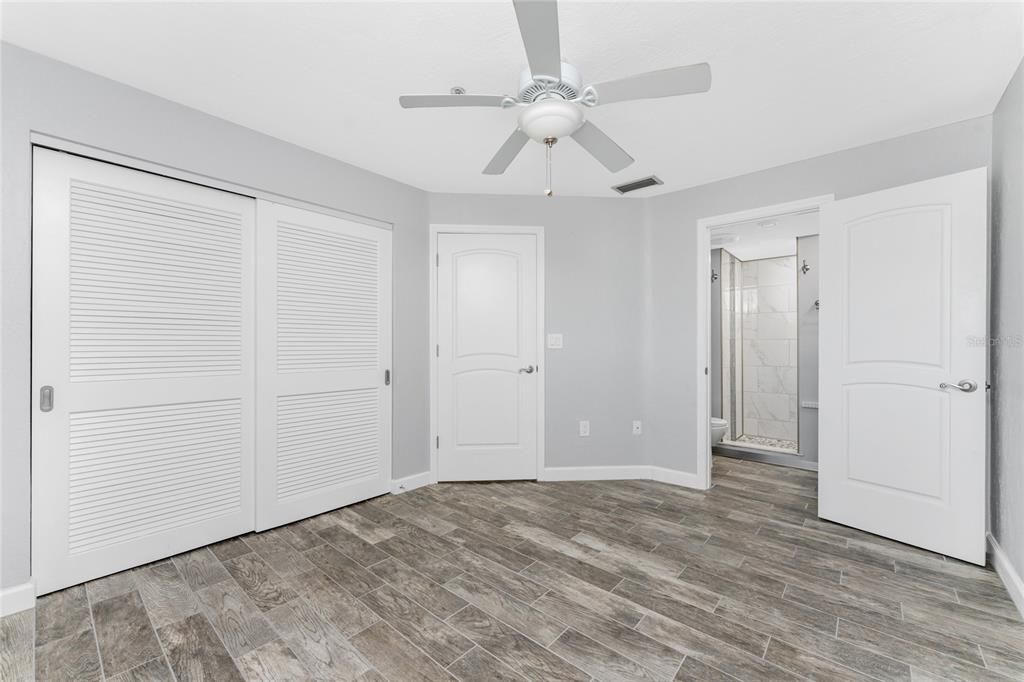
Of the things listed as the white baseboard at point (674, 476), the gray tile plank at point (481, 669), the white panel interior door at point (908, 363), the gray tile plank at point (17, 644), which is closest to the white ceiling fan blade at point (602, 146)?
the white panel interior door at point (908, 363)

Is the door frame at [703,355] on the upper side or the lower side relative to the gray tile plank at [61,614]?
upper

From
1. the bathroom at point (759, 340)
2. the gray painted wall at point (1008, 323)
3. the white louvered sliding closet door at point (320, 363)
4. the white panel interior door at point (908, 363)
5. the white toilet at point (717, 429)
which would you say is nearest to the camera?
the gray painted wall at point (1008, 323)

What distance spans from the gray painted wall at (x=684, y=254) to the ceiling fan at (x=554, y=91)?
1.74m

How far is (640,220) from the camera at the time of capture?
12.7 feet

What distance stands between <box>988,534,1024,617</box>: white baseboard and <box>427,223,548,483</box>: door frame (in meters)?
2.69

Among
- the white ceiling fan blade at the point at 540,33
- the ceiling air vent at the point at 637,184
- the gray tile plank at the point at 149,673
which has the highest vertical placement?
the ceiling air vent at the point at 637,184

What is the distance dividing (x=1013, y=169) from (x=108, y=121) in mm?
4465

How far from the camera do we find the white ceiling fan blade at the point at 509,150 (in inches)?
78.8

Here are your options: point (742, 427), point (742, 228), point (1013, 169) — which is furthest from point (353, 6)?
point (742, 427)

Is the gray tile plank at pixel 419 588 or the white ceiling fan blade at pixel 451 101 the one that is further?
the gray tile plank at pixel 419 588

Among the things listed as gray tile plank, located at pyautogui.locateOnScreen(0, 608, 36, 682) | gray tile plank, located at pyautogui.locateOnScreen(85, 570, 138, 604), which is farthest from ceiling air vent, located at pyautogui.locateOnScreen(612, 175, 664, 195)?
gray tile plank, located at pyautogui.locateOnScreen(0, 608, 36, 682)

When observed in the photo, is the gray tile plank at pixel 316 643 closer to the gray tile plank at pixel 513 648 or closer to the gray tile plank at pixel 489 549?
the gray tile plank at pixel 513 648

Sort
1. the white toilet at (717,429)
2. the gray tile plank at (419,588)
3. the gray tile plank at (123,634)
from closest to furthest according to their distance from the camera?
1. the gray tile plank at (123,634)
2. the gray tile plank at (419,588)
3. the white toilet at (717,429)

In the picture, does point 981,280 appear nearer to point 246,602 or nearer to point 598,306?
point 598,306
